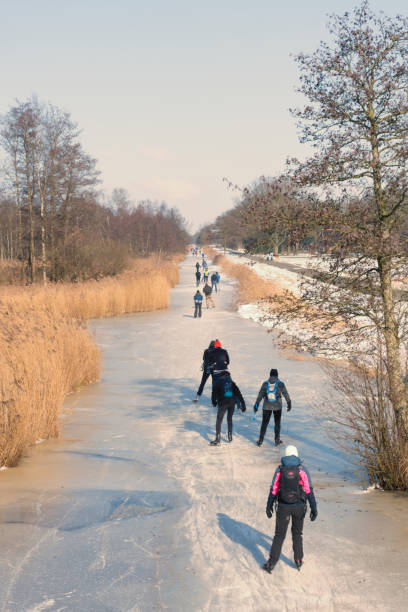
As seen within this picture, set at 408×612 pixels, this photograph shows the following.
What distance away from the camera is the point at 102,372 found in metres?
17.1

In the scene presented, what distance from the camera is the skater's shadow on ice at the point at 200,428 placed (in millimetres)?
10953

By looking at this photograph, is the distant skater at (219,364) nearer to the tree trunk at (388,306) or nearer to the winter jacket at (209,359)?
the winter jacket at (209,359)

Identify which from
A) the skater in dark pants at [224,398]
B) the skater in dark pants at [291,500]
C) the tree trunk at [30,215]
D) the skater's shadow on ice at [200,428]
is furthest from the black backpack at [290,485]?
the tree trunk at [30,215]

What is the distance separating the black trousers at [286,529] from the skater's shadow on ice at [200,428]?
191 inches

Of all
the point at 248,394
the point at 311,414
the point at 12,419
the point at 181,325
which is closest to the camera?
the point at 12,419

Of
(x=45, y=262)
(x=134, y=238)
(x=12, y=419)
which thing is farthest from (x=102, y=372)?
(x=134, y=238)

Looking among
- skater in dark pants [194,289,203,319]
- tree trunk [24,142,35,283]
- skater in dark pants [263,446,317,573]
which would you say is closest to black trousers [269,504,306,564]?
skater in dark pants [263,446,317,573]

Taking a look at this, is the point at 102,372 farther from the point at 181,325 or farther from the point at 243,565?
the point at 243,565

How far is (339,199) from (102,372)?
1069 centimetres

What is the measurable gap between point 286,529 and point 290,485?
0.47m

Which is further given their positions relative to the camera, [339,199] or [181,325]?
[181,325]

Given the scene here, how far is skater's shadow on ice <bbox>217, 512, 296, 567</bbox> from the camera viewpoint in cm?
617

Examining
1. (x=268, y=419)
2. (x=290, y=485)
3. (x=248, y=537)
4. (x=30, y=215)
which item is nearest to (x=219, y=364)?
(x=268, y=419)

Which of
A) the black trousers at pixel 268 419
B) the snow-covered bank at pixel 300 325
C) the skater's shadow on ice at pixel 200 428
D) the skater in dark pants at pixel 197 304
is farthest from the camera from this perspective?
the skater in dark pants at pixel 197 304
